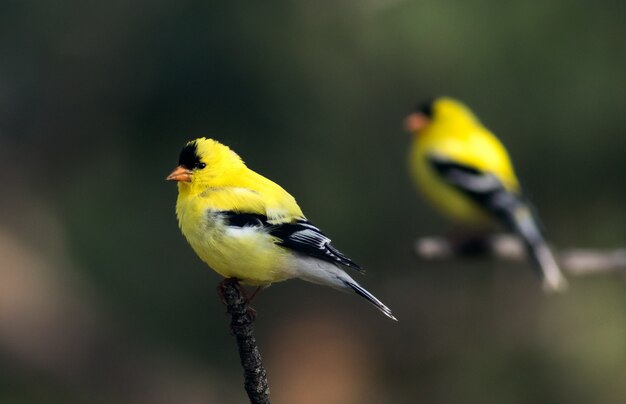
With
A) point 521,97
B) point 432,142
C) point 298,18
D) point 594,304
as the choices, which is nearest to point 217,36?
point 298,18

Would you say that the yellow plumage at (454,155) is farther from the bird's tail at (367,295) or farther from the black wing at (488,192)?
the bird's tail at (367,295)

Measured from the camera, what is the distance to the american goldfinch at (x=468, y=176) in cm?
454

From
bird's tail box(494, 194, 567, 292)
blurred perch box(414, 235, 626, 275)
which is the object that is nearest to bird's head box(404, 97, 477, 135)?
bird's tail box(494, 194, 567, 292)

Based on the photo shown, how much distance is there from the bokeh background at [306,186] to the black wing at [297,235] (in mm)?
5583

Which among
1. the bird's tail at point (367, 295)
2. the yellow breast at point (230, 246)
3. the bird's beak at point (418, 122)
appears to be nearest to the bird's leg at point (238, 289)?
the yellow breast at point (230, 246)

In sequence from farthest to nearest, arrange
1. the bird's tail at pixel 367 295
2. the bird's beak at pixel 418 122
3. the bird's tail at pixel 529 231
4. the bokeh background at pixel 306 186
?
1. the bokeh background at pixel 306 186
2. the bird's beak at pixel 418 122
3. the bird's tail at pixel 529 231
4. the bird's tail at pixel 367 295

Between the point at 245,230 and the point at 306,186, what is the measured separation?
595 centimetres

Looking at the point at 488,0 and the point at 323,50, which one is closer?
the point at 488,0

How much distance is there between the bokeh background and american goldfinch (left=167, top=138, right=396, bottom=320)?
5594mm

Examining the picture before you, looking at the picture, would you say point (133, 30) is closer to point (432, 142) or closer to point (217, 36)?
point (217, 36)

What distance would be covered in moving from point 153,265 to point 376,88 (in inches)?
97.2

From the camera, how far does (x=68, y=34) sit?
8.09 m

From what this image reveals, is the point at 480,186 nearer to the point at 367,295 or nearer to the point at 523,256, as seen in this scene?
the point at 523,256

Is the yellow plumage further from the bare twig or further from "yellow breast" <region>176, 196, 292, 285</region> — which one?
the bare twig
